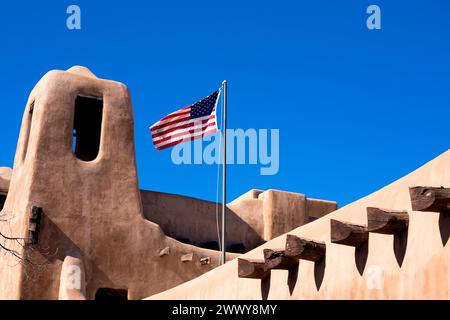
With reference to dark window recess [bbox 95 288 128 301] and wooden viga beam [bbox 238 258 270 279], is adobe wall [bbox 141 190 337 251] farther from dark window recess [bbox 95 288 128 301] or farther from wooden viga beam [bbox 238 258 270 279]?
wooden viga beam [bbox 238 258 270 279]

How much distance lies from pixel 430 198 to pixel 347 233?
65.8 inches

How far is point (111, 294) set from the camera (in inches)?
699

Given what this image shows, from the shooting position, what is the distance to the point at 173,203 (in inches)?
801

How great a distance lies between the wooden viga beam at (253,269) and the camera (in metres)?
10.9

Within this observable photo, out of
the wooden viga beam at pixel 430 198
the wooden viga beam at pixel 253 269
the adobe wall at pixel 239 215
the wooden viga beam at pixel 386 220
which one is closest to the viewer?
the wooden viga beam at pixel 430 198

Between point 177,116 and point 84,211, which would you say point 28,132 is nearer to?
point 84,211

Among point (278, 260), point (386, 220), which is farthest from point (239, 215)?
point (386, 220)

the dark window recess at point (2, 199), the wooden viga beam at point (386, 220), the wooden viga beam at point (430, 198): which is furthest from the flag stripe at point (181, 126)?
the wooden viga beam at point (430, 198)

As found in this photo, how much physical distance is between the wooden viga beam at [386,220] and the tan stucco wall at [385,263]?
0.33ft

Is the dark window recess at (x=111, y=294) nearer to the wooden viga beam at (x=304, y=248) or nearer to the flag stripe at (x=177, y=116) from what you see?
the flag stripe at (x=177, y=116)

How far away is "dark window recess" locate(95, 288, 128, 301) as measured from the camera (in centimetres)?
1762

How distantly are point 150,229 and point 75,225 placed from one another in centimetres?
195

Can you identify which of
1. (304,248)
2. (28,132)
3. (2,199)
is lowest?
(304,248)

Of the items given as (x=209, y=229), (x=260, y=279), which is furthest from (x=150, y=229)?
(x=260, y=279)
